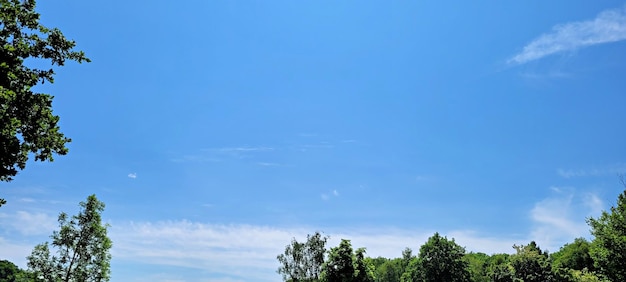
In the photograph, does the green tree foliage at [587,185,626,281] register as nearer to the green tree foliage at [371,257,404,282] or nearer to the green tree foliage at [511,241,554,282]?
the green tree foliage at [511,241,554,282]

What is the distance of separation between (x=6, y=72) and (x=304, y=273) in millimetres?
46236

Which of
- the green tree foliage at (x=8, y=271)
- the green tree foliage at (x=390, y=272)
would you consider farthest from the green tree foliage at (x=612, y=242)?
the green tree foliage at (x=8, y=271)

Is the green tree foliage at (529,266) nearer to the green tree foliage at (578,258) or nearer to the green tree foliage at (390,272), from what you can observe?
the green tree foliage at (578,258)

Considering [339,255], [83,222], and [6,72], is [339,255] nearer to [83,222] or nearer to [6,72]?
[83,222]

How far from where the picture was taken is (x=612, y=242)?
4009 centimetres

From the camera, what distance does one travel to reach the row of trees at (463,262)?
135 ft

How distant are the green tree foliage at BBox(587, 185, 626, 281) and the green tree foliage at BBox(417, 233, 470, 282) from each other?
2002 cm

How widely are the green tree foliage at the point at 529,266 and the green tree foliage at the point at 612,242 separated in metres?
19.8

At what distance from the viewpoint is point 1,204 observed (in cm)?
1827

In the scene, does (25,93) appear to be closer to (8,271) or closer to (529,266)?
(529,266)

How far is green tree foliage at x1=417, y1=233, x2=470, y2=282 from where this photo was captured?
198ft

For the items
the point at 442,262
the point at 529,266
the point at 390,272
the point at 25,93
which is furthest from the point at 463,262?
the point at 390,272

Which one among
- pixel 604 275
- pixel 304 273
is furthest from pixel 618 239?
pixel 304 273

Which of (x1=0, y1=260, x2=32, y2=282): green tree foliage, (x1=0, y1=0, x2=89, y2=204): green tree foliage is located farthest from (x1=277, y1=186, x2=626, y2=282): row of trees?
(x1=0, y1=260, x2=32, y2=282): green tree foliage
